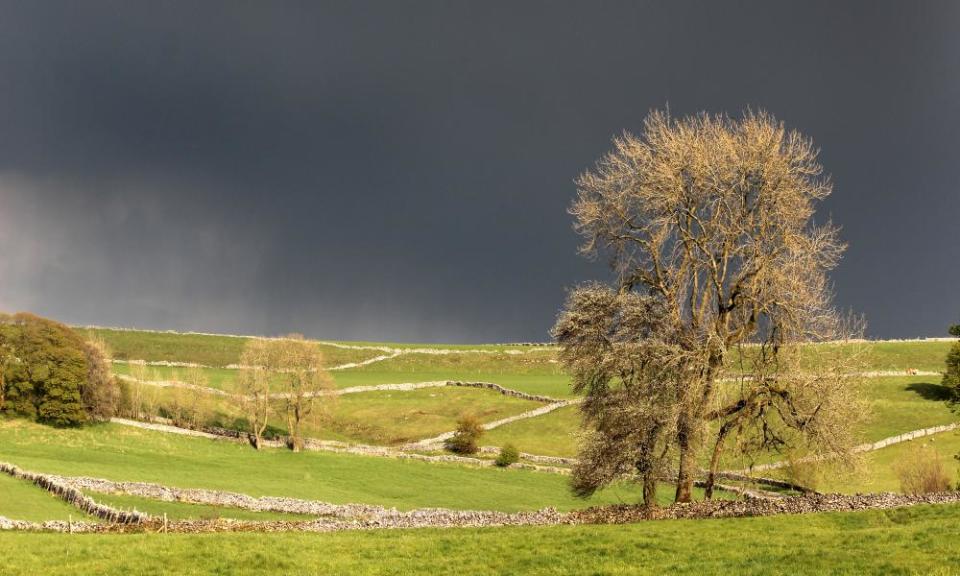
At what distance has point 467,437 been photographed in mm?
80438

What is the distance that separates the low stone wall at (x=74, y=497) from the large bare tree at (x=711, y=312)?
20170 mm

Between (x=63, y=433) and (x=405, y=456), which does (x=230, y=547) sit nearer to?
(x=405, y=456)

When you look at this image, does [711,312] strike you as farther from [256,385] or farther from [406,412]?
[406,412]

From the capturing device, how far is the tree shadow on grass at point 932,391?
280 ft

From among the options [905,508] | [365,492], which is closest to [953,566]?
[905,508]

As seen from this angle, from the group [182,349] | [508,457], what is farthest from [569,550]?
[182,349]

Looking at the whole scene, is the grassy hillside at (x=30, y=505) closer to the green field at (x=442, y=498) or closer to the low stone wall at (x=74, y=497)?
the green field at (x=442, y=498)

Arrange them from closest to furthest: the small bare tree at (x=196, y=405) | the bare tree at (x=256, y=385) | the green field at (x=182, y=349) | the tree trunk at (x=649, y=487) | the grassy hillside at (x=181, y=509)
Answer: the tree trunk at (x=649, y=487), the grassy hillside at (x=181, y=509), the bare tree at (x=256, y=385), the small bare tree at (x=196, y=405), the green field at (x=182, y=349)

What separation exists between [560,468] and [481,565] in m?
54.5

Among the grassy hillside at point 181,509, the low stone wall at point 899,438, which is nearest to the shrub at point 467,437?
the low stone wall at point 899,438

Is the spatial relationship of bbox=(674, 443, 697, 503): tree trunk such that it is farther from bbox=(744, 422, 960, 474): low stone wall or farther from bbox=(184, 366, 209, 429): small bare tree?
bbox=(184, 366, 209, 429): small bare tree

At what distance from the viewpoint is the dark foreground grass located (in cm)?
1744

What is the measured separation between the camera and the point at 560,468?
72.6 m

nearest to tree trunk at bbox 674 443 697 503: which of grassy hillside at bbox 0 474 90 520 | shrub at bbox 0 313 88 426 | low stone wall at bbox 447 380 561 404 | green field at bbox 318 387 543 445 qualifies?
grassy hillside at bbox 0 474 90 520
